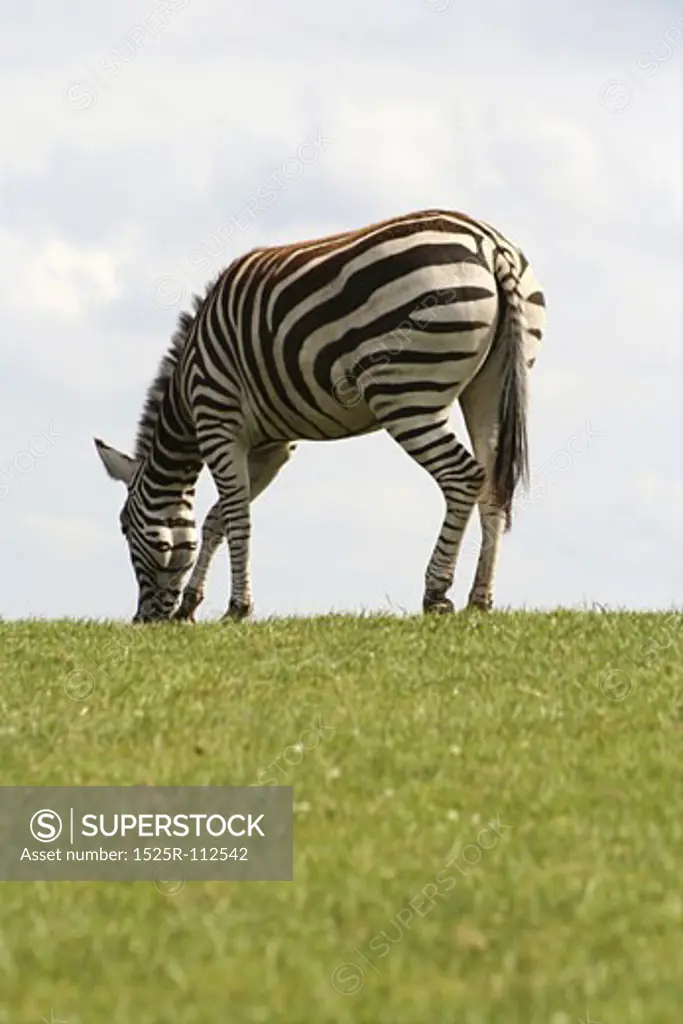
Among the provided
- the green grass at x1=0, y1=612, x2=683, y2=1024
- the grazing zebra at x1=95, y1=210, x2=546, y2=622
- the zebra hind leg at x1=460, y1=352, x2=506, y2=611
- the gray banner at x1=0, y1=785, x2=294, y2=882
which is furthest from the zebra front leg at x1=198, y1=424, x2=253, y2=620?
the gray banner at x1=0, y1=785, x2=294, y2=882

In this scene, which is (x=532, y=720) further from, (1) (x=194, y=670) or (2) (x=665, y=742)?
(1) (x=194, y=670)

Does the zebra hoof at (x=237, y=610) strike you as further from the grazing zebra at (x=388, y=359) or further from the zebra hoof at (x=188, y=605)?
the zebra hoof at (x=188, y=605)

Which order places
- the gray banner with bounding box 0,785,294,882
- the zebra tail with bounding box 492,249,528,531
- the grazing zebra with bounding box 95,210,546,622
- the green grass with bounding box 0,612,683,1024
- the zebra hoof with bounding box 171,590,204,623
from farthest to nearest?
the zebra hoof with bounding box 171,590,204,623
the zebra tail with bounding box 492,249,528,531
the grazing zebra with bounding box 95,210,546,622
the gray banner with bounding box 0,785,294,882
the green grass with bounding box 0,612,683,1024

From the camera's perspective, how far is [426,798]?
8898 mm

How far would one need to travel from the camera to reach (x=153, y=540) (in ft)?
69.9

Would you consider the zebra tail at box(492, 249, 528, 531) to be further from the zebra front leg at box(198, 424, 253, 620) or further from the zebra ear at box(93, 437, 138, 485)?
the zebra ear at box(93, 437, 138, 485)

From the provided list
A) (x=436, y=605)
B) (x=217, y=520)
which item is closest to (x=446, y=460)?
(x=436, y=605)

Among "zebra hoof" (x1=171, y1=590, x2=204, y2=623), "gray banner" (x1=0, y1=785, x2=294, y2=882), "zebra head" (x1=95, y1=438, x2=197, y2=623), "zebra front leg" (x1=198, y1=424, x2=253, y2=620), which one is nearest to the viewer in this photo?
"gray banner" (x1=0, y1=785, x2=294, y2=882)

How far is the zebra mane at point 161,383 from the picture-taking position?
2045cm

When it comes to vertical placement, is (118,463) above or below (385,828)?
above

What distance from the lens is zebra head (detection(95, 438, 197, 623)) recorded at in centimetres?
2131

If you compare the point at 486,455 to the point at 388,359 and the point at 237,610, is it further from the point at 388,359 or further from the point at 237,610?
the point at 237,610

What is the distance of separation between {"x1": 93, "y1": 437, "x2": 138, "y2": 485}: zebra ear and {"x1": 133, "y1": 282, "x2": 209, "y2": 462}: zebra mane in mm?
138

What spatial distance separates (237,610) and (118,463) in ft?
14.7
